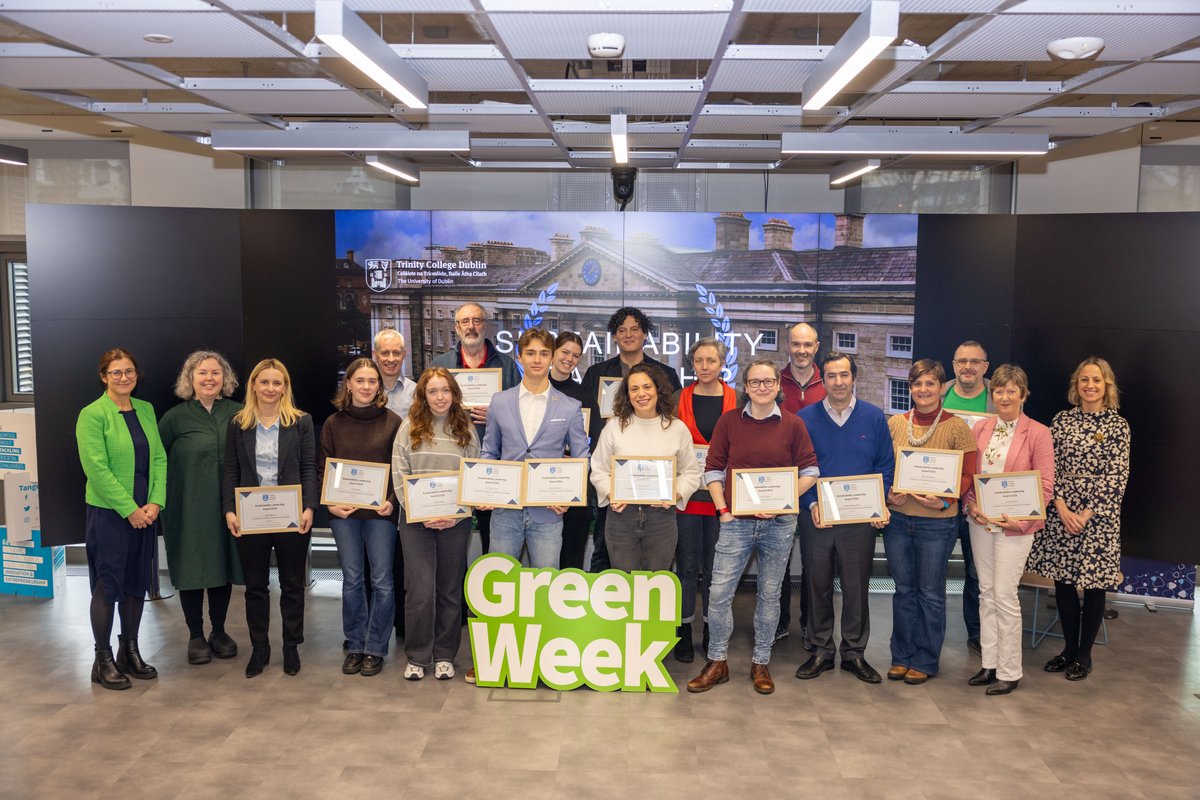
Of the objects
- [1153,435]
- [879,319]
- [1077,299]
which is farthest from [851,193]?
[1153,435]

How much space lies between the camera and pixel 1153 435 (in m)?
6.00

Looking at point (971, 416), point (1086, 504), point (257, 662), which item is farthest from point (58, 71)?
point (1086, 504)

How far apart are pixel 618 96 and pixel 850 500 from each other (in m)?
2.45

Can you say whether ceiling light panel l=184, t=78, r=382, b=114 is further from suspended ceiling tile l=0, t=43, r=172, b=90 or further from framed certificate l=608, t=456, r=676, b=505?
framed certificate l=608, t=456, r=676, b=505

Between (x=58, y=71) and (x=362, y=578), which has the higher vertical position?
(x=58, y=71)

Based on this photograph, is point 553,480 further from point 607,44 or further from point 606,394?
point 607,44

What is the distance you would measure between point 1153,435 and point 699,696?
3456mm

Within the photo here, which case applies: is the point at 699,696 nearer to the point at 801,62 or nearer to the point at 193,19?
the point at 801,62

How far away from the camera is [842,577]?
4938 mm

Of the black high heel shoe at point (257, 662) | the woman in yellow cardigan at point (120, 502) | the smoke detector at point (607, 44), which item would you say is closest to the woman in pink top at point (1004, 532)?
the smoke detector at point (607, 44)

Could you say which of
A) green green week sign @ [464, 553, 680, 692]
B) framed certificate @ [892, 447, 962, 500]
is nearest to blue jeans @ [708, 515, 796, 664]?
green green week sign @ [464, 553, 680, 692]

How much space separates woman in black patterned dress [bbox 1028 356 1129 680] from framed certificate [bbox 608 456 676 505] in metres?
2.13

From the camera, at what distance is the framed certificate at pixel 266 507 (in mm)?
4832

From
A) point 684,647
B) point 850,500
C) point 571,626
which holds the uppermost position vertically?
point 850,500
